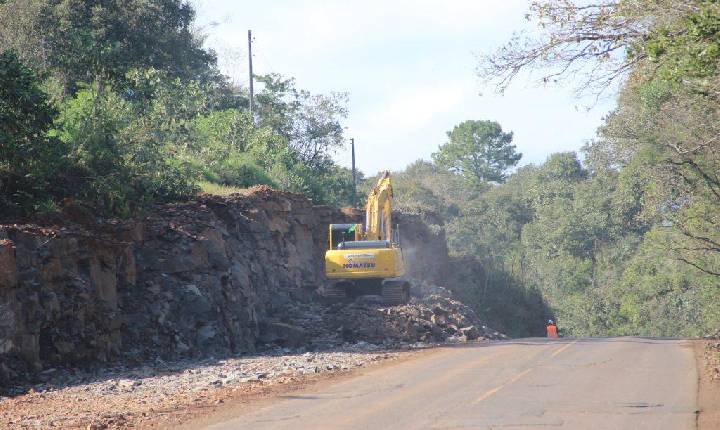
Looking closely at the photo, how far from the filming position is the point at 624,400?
14.3 metres

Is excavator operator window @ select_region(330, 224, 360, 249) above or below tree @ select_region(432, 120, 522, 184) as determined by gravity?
below

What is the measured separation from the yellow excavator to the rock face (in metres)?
1.30

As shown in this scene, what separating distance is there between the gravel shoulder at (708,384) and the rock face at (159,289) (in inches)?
381

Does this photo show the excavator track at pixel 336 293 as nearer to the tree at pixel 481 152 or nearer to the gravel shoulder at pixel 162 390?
the gravel shoulder at pixel 162 390

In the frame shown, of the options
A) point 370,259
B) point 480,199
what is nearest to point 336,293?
point 370,259

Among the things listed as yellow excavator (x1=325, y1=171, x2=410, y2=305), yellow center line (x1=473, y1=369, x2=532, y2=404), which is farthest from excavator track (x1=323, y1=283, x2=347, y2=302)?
yellow center line (x1=473, y1=369, x2=532, y2=404)

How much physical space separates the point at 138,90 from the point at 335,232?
46.8ft

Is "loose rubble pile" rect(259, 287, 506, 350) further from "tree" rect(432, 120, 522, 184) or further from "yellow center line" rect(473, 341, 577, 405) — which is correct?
"tree" rect(432, 120, 522, 184)

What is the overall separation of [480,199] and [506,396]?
3077 inches

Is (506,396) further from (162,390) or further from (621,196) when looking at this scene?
(621,196)

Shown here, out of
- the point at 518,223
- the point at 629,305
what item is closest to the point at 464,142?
the point at 518,223

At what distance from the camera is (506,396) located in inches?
575

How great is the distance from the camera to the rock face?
19.4 metres

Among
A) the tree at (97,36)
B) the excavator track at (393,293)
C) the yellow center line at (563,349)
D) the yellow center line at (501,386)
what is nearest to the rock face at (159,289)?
the excavator track at (393,293)
